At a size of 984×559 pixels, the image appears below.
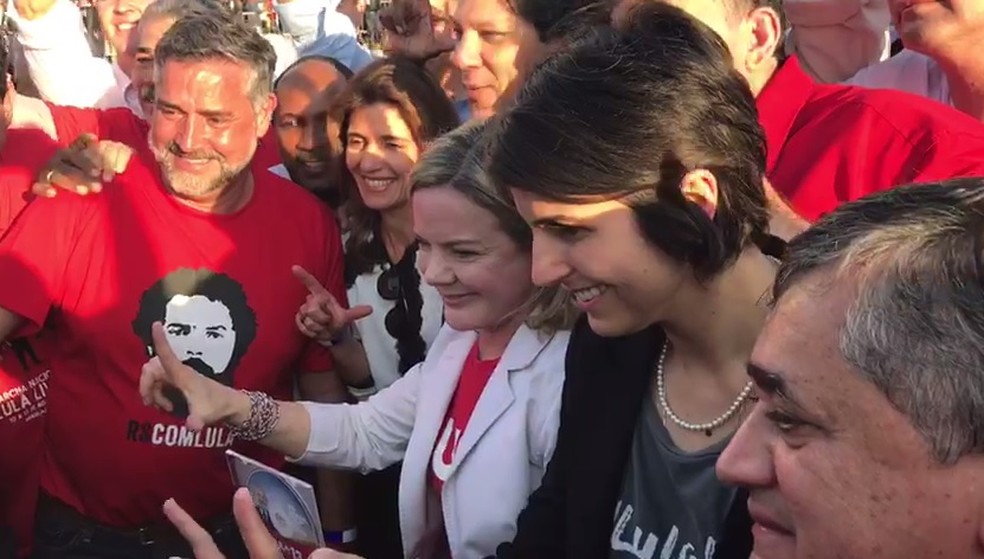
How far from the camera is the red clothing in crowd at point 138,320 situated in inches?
112

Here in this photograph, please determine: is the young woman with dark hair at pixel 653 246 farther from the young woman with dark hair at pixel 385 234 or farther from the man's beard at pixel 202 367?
the man's beard at pixel 202 367

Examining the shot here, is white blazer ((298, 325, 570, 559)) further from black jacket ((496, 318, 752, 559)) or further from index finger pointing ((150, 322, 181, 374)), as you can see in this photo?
index finger pointing ((150, 322, 181, 374))

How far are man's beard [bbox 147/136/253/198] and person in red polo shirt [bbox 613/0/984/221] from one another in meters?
1.39

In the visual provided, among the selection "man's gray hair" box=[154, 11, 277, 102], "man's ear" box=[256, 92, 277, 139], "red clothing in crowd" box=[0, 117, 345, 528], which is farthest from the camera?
"man's ear" box=[256, 92, 277, 139]

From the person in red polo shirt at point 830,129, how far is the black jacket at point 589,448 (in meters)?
0.40

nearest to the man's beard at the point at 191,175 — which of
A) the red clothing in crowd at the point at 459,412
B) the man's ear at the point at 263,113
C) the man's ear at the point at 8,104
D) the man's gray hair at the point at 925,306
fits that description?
the man's ear at the point at 263,113

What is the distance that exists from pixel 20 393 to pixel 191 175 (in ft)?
2.39

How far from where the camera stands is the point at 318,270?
3.06 m

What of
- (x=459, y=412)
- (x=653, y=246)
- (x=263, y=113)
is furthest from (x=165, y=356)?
(x=653, y=246)

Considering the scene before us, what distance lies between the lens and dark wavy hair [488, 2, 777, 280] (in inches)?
62.1

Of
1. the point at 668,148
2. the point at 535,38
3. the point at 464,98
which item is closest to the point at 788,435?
the point at 668,148

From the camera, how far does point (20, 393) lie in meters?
3.02

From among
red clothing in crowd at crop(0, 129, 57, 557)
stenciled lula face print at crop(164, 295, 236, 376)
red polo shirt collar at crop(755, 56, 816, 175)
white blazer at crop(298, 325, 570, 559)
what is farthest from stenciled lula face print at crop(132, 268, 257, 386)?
red polo shirt collar at crop(755, 56, 816, 175)

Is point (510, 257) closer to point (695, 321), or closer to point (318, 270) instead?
point (695, 321)
